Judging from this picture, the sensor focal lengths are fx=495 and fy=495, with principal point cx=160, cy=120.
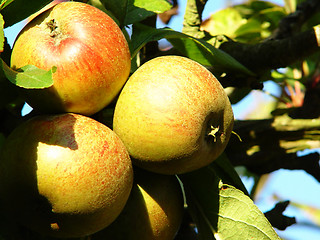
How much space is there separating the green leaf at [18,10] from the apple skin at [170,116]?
32 cm

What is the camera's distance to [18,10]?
1.32m

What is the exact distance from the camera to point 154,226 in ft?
4.53

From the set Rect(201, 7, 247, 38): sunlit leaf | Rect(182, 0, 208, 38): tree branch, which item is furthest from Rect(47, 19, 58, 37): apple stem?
Rect(201, 7, 247, 38): sunlit leaf

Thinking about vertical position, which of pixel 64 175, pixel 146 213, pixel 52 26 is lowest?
pixel 146 213

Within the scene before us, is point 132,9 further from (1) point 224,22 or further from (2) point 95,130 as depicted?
(1) point 224,22

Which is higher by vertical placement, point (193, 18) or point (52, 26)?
point (52, 26)

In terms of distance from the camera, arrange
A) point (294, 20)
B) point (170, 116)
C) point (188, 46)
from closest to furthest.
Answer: point (170, 116)
point (188, 46)
point (294, 20)

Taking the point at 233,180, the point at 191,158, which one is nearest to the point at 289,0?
the point at 233,180

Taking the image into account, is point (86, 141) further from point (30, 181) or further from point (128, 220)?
point (128, 220)

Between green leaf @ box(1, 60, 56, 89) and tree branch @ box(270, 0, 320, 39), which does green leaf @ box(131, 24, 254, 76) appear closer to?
green leaf @ box(1, 60, 56, 89)

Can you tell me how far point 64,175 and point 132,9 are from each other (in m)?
0.66

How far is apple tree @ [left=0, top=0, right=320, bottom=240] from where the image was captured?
1.38 metres

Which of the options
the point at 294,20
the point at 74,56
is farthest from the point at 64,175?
the point at 294,20

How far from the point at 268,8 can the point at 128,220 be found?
1848 millimetres
